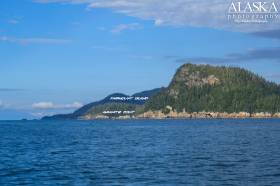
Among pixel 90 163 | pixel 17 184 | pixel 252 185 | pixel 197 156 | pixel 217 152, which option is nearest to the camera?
pixel 252 185

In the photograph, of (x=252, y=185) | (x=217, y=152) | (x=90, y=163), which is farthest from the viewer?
(x=217, y=152)

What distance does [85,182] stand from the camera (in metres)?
51.9

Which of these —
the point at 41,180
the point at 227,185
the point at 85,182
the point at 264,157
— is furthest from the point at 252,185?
the point at 264,157

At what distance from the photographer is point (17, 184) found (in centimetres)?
5184

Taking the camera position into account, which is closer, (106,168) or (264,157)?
(106,168)

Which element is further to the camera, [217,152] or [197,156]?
[217,152]

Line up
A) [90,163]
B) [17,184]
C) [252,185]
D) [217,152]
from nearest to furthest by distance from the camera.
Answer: [252,185] < [17,184] < [90,163] < [217,152]

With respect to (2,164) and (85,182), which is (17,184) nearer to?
(85,182)

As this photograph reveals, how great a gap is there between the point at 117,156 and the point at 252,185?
115 ft

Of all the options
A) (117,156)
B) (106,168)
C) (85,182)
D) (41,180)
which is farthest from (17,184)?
(117,156)

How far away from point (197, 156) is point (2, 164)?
2631cm

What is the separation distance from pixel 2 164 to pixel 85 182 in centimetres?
2145

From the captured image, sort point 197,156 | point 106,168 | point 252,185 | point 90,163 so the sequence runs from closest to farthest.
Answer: point 252,185, point 106,168, point 90,163, point 197,156

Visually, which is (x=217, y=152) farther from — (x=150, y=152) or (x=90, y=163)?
(x=90, y=163)
